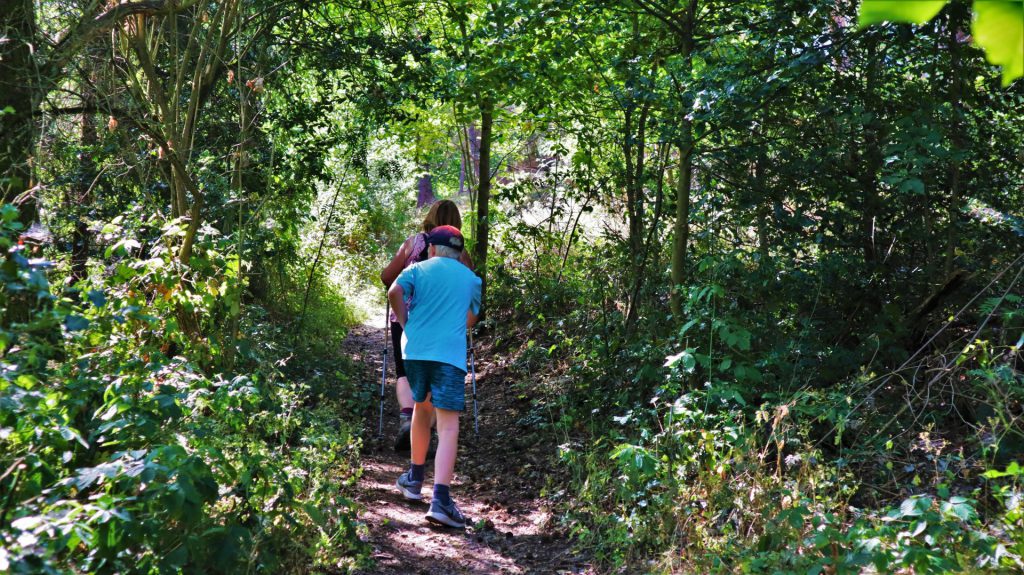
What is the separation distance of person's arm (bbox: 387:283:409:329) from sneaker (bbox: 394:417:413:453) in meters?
1.89

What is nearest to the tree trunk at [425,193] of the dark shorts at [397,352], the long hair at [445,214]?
the dark shorts at [397,352]

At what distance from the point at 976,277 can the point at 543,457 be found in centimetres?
370

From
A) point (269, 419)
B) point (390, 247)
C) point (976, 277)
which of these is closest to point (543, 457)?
point (269, 419)

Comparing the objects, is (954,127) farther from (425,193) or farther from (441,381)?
(425,193)

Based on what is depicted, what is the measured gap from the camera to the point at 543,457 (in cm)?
735

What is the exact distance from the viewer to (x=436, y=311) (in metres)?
5.67

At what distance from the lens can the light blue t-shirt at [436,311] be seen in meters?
5.63

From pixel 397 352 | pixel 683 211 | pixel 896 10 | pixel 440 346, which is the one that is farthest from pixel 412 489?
pixel 896 10

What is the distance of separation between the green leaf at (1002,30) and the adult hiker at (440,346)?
15.8 ft

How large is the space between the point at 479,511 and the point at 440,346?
1495 millimetres

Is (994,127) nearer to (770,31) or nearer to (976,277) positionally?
(976,277)

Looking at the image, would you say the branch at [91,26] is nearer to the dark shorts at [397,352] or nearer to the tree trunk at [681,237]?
the dark shorts at [397,352]

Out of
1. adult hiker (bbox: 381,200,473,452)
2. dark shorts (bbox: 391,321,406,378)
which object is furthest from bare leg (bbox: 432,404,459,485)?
dark shorts (bbox: 391,321,406,378)

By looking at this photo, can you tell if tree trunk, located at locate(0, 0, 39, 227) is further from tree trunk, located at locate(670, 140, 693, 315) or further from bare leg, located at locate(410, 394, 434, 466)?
tree trunk, located at locate(670, 140, 693, 315)
